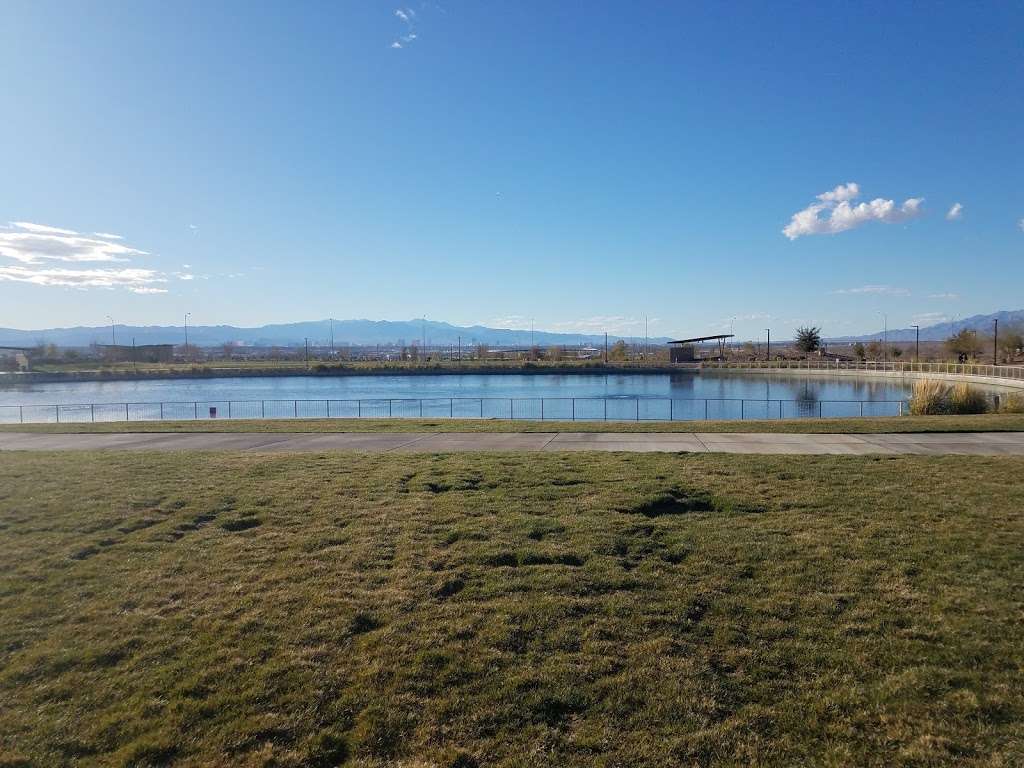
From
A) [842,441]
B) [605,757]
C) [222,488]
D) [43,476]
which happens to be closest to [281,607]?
[605,757]

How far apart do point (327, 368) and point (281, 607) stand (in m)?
98.3

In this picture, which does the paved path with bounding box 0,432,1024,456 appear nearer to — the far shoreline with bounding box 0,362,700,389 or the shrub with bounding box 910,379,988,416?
the shrub with bounding box 910,379,988,416

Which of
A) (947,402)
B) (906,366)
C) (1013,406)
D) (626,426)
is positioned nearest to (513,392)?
(947,402)

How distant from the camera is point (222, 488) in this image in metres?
10.4

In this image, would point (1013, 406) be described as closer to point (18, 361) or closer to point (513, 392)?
point (513, 392)

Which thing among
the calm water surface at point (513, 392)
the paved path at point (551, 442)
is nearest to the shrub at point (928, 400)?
the paved path at point (551, 442)

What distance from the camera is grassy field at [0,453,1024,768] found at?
3973 mm

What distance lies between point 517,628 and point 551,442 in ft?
36.3

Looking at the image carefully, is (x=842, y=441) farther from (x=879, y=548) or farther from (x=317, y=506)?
(x=317, y=506)

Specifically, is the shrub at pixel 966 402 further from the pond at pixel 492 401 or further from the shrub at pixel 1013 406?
the pond at pixel 492 401

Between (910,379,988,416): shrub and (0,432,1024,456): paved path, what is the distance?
961cm

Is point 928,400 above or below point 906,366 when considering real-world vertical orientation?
below

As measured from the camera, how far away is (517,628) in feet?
17.4

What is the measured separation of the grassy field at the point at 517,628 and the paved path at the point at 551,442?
16.6 ft
